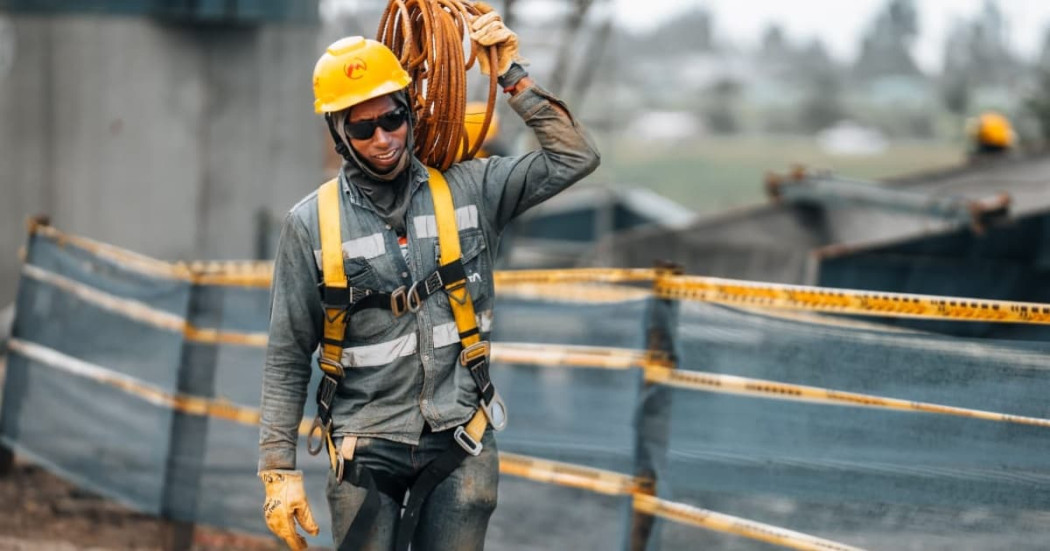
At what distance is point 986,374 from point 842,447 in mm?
586

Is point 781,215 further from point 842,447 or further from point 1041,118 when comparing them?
point 1041,118

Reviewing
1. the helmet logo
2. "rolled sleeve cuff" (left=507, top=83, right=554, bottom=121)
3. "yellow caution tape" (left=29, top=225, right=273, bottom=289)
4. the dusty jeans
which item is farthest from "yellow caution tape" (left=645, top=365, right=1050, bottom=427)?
"yellow caution tape" (left=29, top=225, right=273, bottom=289)

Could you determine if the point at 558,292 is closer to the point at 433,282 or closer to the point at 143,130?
the point at 433,282

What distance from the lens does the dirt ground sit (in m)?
6.97

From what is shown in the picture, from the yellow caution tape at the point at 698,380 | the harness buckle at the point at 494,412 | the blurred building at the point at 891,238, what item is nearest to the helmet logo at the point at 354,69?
the harness buckle at the point at 494,412

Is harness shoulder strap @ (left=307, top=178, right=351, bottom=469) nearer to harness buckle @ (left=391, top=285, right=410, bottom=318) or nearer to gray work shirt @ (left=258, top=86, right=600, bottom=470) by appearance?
gray work shirt @ (left=258, top=86, right=600, bottom=470)

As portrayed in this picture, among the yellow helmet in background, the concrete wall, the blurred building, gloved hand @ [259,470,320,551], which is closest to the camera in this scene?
gloved hand @ [259,470,320,551]

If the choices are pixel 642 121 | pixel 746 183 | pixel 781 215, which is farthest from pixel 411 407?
pixel 642 121

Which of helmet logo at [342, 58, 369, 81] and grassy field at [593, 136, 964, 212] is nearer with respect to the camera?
helmet logo at [342, 58, 369, 81]

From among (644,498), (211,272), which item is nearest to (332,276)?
(644,498)

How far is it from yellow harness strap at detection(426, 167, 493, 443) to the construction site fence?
120 centimetres

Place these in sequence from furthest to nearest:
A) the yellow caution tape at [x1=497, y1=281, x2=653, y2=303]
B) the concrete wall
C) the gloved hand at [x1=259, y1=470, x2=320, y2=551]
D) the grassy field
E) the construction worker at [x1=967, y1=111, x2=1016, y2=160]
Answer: the grassy field < the construction worker at [x1=967, y1=111, x2=1016, y2=160] < the concrete wall < the yellow caution tape at [x1=497, y1=281, x2=653, y2=303] < the gloved hand at [x1=259, y1=470, x2=320, y2=551]

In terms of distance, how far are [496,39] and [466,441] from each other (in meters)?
1.20

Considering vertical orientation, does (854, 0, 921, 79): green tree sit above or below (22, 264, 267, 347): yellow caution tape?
above
